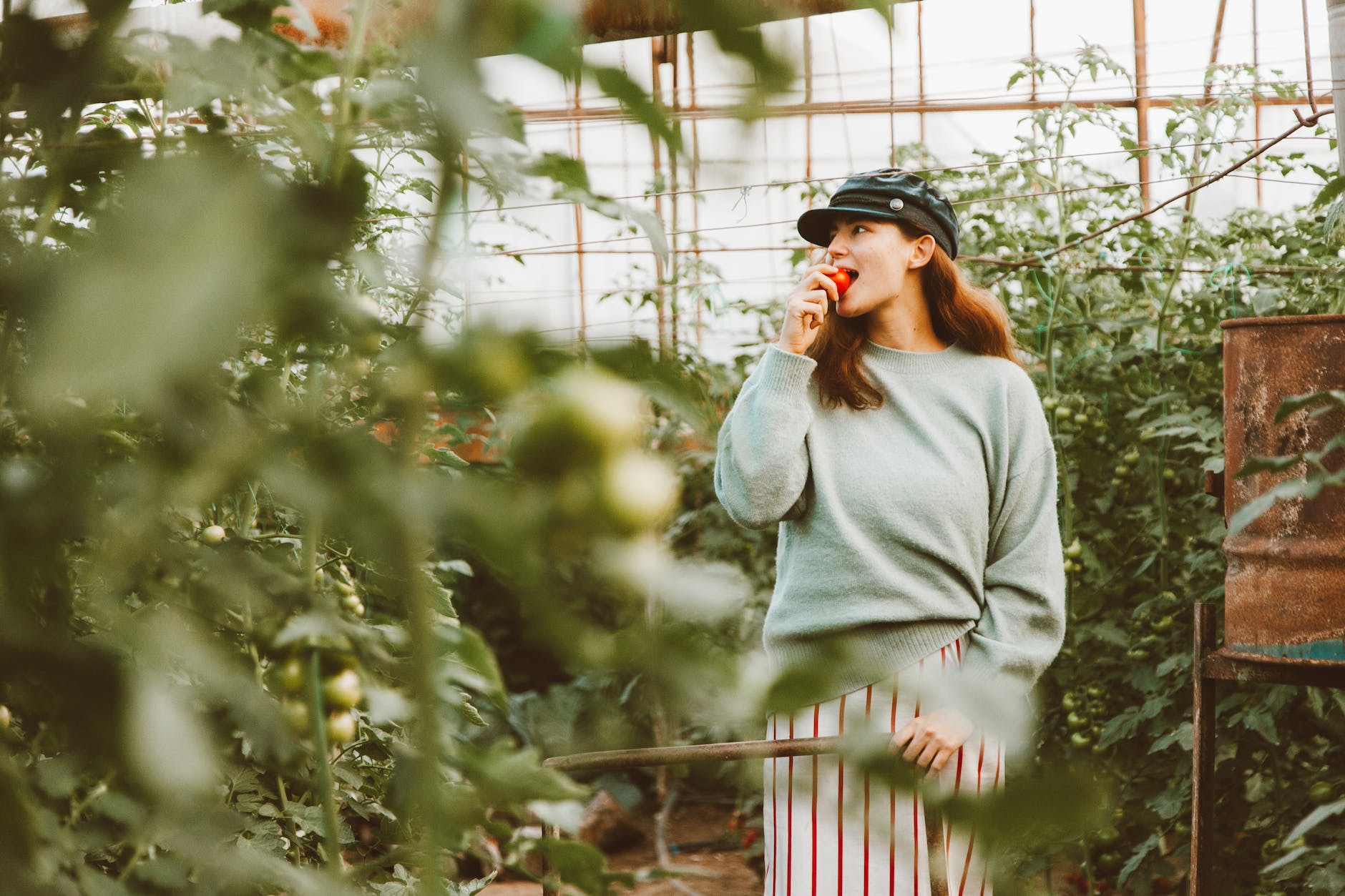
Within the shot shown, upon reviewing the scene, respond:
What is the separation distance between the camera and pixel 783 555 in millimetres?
1702

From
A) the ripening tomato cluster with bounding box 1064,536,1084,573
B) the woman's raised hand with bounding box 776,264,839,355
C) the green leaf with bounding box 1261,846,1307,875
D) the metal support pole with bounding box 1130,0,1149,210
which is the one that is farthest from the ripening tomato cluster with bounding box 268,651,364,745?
the metal support pole with bounding box 1130,0,1149,210

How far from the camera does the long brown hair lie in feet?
5.60

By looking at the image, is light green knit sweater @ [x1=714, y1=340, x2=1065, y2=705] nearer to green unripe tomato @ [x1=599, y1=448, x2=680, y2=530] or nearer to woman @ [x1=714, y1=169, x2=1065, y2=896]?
woman @ [x1=714, y1=169, x2=1065, y2=896]

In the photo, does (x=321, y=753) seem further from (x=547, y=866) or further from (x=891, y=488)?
(x=891, y=488)

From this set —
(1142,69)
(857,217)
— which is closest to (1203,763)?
(857,217)

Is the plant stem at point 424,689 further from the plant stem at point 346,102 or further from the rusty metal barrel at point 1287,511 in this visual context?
the rusty metal barrel at point 1287,511

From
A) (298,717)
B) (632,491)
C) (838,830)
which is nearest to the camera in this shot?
(632,491)

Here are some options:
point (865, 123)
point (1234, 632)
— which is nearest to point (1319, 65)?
point (865, 123)

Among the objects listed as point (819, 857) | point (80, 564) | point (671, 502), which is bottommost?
point (819, 857)

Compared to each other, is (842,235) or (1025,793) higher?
(842,235)

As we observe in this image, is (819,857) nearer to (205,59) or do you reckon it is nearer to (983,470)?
(983,470)

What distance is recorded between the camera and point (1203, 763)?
1.98 m

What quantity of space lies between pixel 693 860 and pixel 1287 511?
2244 mm

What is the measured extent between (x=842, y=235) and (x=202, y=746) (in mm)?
1523
